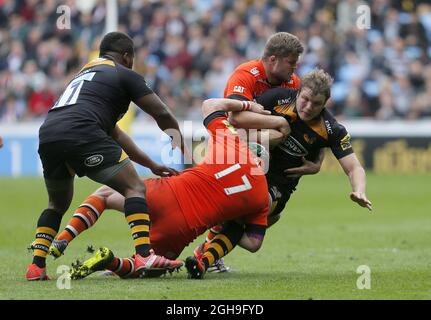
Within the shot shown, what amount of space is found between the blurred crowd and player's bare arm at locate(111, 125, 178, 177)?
1566cm

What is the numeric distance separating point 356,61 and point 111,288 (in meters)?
19.2

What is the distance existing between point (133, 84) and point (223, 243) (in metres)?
1.72

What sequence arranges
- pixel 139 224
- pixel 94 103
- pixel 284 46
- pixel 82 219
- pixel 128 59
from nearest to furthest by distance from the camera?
1. pixel 139 224
2. pixel 94 103
3. pixel 82 219
4. pixel 128 59
5. pixel 284 46

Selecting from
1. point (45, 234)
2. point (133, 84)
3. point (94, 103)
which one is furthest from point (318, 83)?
point (45, 234)

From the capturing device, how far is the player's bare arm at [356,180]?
877 centimetres

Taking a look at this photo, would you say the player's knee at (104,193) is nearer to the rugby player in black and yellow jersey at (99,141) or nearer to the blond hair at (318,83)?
the rugby player in black and yellow jersey at (99,141)

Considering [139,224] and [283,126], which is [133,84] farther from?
[283,126]

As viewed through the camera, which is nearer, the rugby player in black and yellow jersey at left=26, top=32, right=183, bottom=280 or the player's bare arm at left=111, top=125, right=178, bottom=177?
the rugby player in black and yellow jersey at left=26, top=32, right=183, bottom=280

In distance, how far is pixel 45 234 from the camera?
911 cm

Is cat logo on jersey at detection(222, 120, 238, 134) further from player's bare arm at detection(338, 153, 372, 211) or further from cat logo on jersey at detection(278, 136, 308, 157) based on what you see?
player's bare arm at detection(338, 153, 372, 211)

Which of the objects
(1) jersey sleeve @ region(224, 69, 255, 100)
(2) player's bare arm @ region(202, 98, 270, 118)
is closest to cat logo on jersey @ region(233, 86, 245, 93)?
(1) jersey sleeve @ region(224, 69, 255, 100)

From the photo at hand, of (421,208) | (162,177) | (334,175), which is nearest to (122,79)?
(162,177)

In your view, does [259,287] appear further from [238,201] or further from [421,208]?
[421,208]

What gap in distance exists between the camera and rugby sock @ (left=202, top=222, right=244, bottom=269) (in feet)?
30.3
